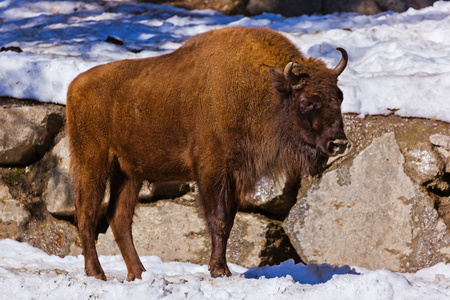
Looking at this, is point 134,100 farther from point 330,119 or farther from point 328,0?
point 328,0

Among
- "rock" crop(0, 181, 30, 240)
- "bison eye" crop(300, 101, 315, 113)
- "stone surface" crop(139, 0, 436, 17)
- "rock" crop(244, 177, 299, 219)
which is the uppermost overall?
"bison eye" crop(300, 101, 315, 113)

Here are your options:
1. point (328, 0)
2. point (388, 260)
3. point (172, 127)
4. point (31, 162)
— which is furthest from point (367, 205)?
point (328, 0)

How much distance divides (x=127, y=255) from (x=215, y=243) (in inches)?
43.3

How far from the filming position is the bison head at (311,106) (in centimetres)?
423

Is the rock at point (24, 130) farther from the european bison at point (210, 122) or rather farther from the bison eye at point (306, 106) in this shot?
the bison eye at point (306, 106)

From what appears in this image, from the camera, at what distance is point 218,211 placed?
4.44m

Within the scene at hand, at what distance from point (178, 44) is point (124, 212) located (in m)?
3.14

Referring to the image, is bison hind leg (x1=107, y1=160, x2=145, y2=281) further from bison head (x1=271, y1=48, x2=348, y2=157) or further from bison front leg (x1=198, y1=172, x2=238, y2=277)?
bison head (x1=271, y1=48, x2=348, y2=157)

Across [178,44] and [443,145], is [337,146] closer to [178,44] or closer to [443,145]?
[443,145]

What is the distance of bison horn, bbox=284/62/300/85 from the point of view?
4.25 metres

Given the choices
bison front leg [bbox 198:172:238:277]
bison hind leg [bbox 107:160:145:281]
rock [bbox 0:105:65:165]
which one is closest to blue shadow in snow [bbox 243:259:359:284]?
bison front leg [bbox 198:172:238:277]

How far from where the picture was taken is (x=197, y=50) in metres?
4.90

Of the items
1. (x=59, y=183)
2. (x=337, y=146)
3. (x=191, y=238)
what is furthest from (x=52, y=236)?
(x=337, y=146)

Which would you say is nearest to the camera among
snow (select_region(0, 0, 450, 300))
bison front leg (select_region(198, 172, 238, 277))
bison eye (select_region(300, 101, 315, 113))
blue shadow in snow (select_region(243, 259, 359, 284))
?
snow (select_region(0, 0, 450, 300))
